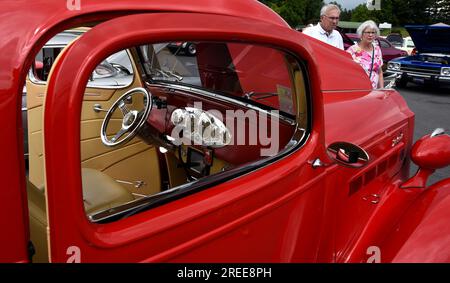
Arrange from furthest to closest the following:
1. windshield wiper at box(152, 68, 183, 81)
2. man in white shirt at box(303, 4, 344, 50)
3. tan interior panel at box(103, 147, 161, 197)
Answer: man in white shirt at box(303, 4, 344, 50) → windshield wiper at box(152, 68, 183, 81) → tan interior panel at box(103, 147, 161, 197)

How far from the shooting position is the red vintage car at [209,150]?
0.89m

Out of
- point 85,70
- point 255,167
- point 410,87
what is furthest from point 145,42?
point 410,87

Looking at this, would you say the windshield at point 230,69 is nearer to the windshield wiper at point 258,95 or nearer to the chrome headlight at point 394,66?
the windshield wiper at point 258,95

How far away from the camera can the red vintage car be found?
890 millimetres

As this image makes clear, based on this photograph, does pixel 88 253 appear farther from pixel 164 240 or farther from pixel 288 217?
pixel 288 217

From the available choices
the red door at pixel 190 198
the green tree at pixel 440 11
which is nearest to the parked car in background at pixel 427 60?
the red door at pixel 190 198

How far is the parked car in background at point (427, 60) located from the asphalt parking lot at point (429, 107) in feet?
1.24

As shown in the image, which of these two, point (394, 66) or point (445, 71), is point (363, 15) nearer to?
point (394, 66)

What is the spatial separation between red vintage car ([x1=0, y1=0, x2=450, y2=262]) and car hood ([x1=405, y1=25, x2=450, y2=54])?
8.91m

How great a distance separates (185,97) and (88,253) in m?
1.32

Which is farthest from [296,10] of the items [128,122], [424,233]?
[424,233]

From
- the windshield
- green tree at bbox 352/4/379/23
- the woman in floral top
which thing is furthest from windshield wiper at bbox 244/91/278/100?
green tree at bbox 352/4/379/23

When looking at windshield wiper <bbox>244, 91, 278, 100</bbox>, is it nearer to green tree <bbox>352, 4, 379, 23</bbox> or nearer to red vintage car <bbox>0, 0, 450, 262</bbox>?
red vintage car <bbox>0, 0, 450, 262</bbox>

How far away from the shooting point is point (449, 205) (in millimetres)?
1864
